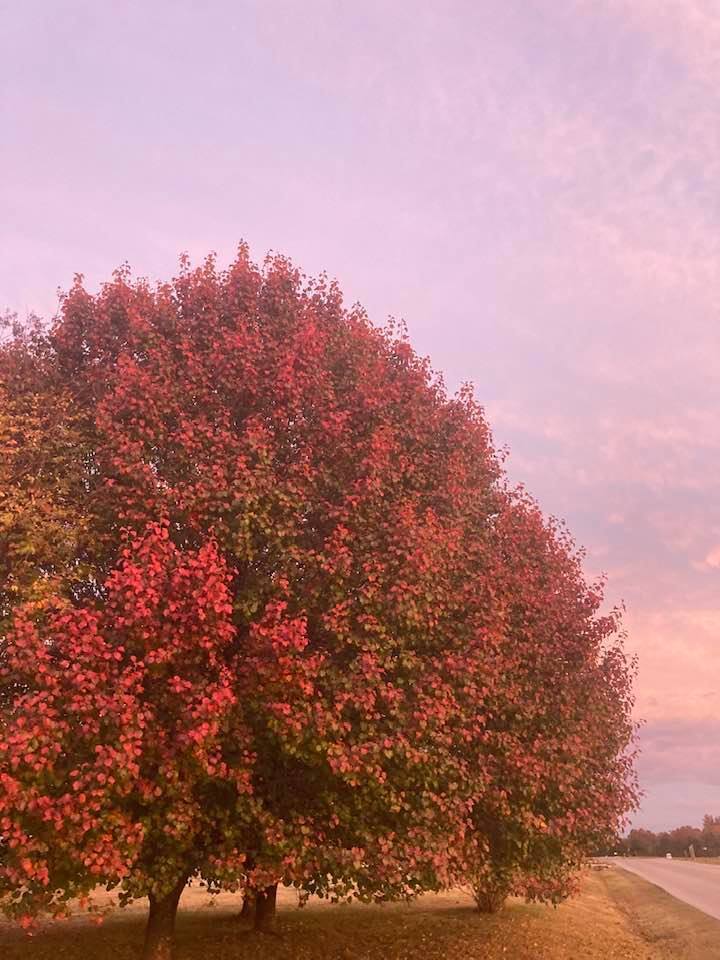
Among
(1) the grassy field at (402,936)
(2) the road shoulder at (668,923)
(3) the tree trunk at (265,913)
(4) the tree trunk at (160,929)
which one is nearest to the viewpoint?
(4) the tree trunk at (160,929)

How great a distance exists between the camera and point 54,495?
59.9 feet

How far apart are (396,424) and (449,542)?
13.7ft

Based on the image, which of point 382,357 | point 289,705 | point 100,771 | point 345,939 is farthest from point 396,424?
point 345,939

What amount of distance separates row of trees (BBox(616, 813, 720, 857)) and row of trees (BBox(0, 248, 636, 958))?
127 m

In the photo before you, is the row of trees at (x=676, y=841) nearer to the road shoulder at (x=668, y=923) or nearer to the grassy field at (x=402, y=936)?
the road shoulder at (x=668, y=923)

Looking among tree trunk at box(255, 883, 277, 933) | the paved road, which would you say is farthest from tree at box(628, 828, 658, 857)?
tree trunk at box(255, 883, 277, 933)

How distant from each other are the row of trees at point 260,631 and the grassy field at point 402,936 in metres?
5.92

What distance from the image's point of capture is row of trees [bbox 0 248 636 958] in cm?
1473

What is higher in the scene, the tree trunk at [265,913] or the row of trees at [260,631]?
the row of trees at [260,631]

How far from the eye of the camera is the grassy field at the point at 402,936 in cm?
2359

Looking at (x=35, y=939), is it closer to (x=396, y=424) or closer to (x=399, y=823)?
(x=399, y=823)

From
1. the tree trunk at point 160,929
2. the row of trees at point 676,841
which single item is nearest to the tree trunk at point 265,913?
the tree trunk at point 160,929

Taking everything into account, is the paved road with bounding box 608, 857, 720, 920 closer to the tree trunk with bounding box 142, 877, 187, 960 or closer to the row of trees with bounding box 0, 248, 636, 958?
the row of trees with bounding box 0, 248, 636, 958

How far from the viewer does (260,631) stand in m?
15.3
